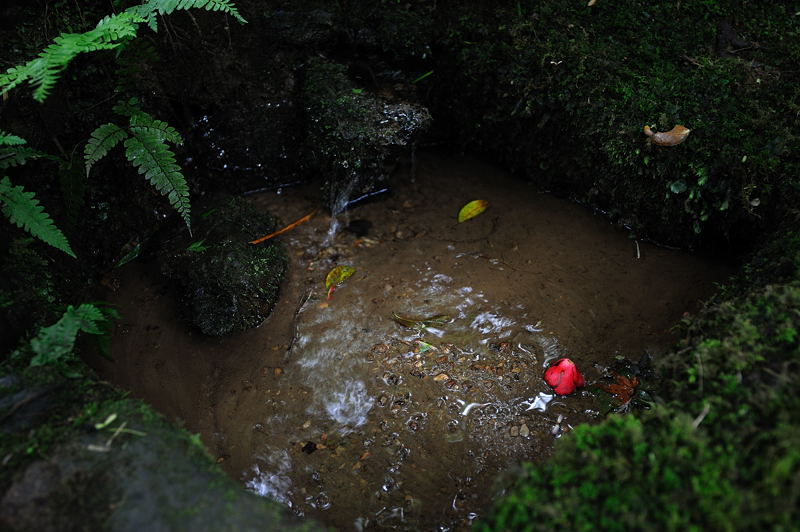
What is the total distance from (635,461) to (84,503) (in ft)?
7.19

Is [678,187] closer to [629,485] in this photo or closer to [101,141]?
[629,485]

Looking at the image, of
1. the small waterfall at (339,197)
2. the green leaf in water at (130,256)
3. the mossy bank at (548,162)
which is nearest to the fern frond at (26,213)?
the mossy bank at (548,162)

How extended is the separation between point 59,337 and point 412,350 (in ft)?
6.97

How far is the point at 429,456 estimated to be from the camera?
318 centimetres

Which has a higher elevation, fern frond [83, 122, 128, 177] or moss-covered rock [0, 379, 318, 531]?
fern frond [83, 122, 128, 177]

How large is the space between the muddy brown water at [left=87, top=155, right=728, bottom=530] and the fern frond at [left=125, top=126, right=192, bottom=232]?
3.01 ft

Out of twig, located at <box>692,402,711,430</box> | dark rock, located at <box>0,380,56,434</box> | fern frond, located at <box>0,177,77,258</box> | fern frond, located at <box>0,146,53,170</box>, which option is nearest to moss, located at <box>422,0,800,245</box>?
twig, located at <box>692,402,711,430</box>

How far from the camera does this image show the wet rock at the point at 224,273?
12.7 feet

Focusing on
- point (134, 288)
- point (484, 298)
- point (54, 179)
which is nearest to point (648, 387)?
point (484, 298)

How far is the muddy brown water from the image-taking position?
3131 mm

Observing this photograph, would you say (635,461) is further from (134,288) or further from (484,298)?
(134,288)

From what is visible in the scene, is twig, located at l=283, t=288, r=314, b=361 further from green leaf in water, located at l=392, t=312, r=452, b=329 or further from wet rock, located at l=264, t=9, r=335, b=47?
wet rock, located at l=264, t=9, r=335, b=47

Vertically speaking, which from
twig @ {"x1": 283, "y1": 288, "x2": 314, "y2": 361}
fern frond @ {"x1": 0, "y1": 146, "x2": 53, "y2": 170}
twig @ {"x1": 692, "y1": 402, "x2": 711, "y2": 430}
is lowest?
twig @ {"x1": 283, "y1": 288, "x2": 314, "y2": 361}

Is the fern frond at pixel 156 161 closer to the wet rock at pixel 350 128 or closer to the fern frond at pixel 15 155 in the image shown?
the fern frond at pixel 15 155
